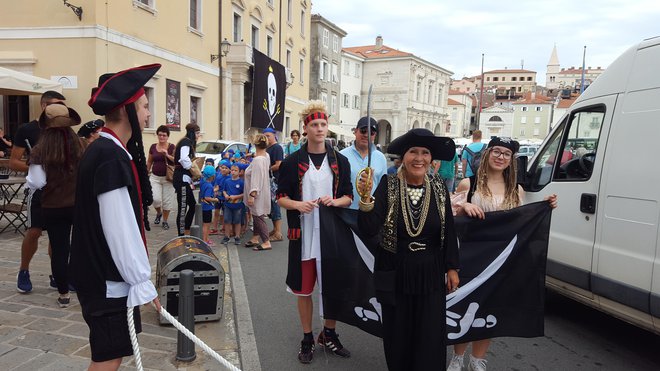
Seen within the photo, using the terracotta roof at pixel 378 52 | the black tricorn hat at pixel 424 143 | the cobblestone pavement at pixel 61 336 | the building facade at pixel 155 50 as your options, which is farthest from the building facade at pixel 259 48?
the terracotta roof at pixel 378 52

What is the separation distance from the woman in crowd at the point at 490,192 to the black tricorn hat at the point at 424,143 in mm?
794

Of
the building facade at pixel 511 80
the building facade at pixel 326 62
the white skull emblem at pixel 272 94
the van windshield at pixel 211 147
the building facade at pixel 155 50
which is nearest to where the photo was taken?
the building facade at pixel 155 50

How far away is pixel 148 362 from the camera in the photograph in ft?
11.9

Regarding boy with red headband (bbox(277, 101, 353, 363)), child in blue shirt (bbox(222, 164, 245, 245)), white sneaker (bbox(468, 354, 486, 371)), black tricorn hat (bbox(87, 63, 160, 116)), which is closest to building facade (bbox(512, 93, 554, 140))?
child in blue shirt (bbox(222, 164, 245, 245))

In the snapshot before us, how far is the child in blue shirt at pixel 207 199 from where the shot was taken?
309 inches

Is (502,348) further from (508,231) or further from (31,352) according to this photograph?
(31,352)

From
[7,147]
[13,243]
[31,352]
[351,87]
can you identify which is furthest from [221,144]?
[351,87]

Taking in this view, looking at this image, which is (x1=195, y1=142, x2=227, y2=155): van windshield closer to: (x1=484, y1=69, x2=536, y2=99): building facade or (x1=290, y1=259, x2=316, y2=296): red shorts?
(x1=290, y1=259, x2=316, y2=296): red shorts

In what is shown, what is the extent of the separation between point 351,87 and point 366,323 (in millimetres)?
57849

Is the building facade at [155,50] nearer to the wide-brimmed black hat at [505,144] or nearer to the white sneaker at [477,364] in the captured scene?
the wide-brimmed black hat at [505,144]

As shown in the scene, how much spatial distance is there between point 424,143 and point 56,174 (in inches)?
143

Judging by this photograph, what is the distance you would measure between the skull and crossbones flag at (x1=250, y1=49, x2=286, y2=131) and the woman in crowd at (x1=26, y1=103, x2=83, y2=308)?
18263 millimetres

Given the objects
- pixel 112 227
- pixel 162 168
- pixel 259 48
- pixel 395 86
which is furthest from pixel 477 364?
pixel 395 86

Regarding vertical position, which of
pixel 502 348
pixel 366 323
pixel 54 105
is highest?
pixel 54 105
